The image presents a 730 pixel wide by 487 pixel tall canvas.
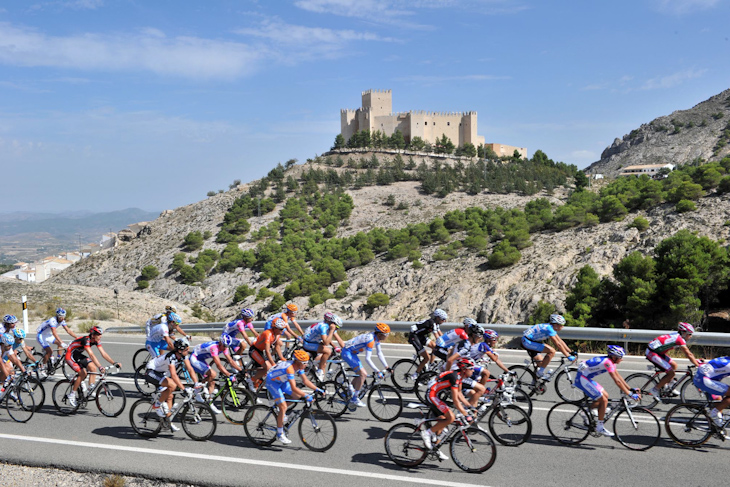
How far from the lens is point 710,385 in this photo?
26.3ft

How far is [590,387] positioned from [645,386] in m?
2.05

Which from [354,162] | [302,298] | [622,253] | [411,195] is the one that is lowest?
[302,298]

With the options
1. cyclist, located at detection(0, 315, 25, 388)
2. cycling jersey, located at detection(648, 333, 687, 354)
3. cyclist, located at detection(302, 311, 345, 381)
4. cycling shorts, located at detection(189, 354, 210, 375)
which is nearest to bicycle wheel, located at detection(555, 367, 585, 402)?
cycling jersey, located at detection(648, 333, 687, 354)

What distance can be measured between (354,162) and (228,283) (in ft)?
151

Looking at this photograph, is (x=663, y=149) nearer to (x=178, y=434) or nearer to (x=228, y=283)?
(x=228, y=283)

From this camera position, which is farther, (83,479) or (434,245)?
(434,245)

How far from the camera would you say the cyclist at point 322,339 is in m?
10.2

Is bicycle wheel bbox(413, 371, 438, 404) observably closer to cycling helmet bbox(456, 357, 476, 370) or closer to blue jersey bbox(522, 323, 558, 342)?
blue jersey bbox(522, 323, 558, 342)

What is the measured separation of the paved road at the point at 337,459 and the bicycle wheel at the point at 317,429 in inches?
6.4

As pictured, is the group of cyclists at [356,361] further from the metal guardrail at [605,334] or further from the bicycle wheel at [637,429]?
the metal guardrail at [605,334]

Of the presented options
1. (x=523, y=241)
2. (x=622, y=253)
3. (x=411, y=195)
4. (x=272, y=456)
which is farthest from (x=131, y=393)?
(x=411, y=195)

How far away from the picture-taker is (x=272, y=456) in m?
7.95

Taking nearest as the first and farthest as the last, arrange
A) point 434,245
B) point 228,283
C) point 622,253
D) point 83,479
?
point 83,479
point 622,253
point 434,245
point 228,283

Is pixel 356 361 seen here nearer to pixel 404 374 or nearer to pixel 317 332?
pixel 317 332
